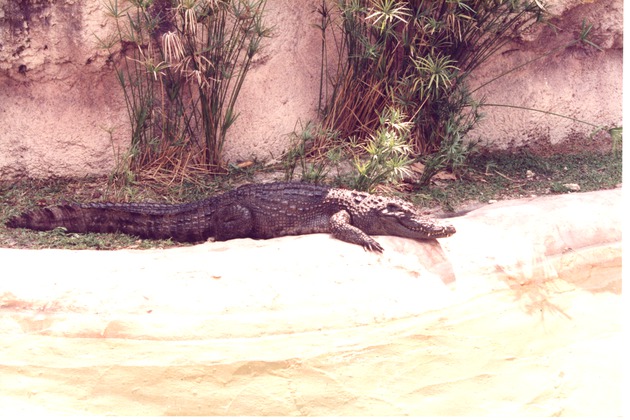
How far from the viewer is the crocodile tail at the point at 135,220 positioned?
4.86 metres

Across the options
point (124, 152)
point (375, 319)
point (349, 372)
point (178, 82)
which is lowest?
point (349, 372)

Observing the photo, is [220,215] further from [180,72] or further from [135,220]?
[180,72]

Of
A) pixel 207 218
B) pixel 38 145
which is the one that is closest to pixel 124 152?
pixel 38 145

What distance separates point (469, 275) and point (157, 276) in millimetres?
1733

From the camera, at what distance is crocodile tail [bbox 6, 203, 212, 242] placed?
4.86 meters

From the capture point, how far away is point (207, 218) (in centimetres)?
491

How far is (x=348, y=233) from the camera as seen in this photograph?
438cm

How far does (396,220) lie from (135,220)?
1873 mm

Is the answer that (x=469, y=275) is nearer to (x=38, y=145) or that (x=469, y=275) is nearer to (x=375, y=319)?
(x=375, y=319)

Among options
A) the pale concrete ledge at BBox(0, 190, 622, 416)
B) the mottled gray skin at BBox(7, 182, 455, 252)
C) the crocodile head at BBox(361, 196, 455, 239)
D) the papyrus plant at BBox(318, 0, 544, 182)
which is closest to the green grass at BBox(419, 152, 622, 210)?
the papyrus plant at BBox(318, 0, 544, 182)

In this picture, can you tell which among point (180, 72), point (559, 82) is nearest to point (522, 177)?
point (559, 82)

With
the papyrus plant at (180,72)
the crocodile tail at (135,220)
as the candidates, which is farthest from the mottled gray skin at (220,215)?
the papyrus plant at (180,72)

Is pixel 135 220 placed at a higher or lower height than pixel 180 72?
lower

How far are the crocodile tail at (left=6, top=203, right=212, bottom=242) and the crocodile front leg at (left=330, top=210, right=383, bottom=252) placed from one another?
0.99m
